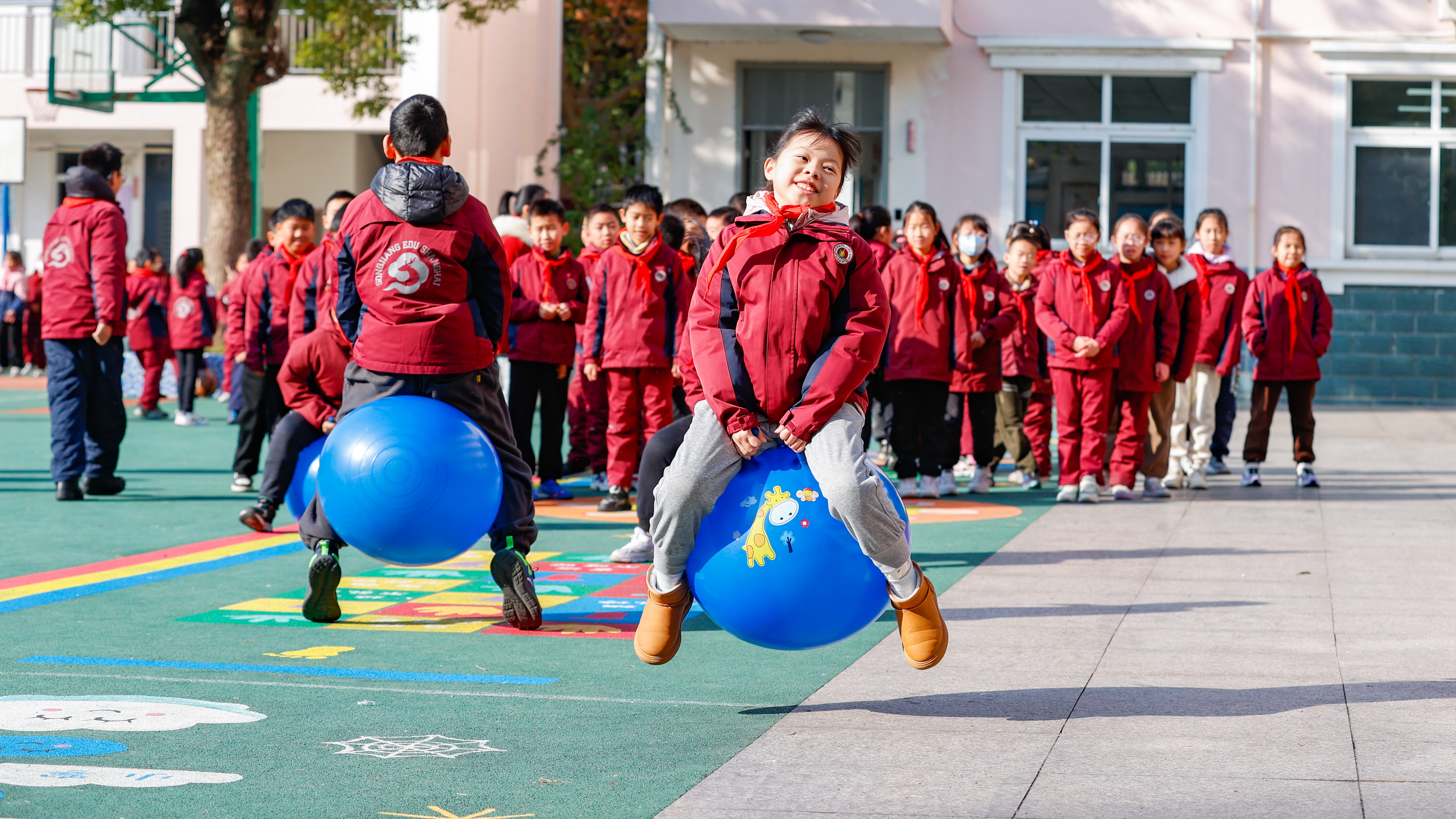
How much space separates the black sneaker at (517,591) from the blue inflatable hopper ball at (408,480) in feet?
1.25

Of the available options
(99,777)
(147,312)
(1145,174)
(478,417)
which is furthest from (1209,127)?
(99,777)

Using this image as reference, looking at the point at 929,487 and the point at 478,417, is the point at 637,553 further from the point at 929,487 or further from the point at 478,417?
the point at 929,487

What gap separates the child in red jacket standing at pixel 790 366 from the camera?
166 inches

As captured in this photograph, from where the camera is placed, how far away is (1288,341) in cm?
1109

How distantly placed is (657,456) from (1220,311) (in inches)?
264

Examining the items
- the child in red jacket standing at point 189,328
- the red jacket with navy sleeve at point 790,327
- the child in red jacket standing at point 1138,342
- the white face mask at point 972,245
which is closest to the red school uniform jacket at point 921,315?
the white face mask at point 972,245

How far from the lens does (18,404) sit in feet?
61.6

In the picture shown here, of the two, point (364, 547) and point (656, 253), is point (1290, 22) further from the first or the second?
point (364, 547)

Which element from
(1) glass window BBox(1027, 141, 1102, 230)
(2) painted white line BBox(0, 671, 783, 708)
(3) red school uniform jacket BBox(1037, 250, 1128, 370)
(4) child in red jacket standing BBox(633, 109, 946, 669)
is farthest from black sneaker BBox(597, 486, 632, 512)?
(1) glass window BBox(1027, 141, 1102, 230)

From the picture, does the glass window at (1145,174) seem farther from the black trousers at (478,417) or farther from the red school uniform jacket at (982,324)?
the black trousers at (478,417)

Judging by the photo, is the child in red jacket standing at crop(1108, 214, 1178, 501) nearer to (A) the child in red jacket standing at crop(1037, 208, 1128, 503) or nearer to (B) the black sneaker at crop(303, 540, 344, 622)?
(A) the child in red jacket standing at crop(1037, 208, 1128, 503)

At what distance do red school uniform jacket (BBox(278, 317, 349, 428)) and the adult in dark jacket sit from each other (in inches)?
97.9

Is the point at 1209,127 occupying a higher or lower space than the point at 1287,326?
higher

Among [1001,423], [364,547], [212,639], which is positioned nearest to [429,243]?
[364,547]
